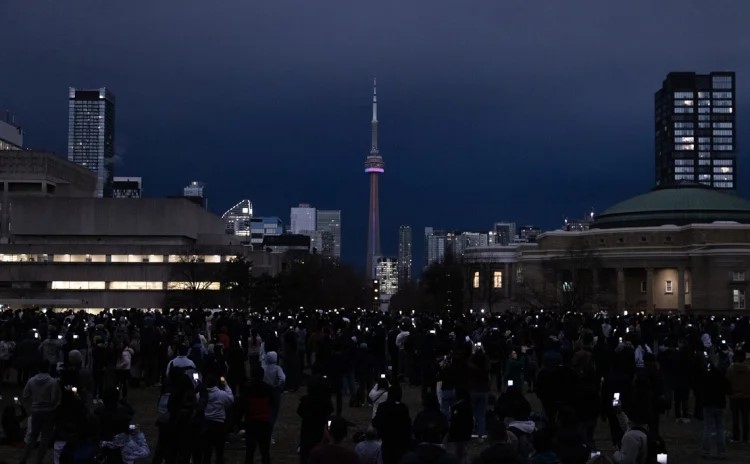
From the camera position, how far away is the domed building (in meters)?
85.4

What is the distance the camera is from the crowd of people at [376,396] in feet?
32.8

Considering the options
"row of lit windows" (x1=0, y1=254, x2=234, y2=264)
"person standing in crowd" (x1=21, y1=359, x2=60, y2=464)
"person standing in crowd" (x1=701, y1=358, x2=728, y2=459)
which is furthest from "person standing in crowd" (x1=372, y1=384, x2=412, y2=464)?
"row of lit windows" (x1=0, y1=254, x2=234, y2=264)

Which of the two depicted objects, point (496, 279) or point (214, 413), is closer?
point (214, 413)

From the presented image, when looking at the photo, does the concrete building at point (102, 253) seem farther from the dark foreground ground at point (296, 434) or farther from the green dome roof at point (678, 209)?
the dark foreground ground at point (296, 434)

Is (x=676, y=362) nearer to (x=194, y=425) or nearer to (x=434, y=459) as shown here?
(x=194, y=425)

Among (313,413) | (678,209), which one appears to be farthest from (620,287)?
(313,413)

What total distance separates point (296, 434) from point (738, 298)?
7468 cm

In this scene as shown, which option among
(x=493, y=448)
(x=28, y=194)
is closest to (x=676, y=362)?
(x=493, y=448)

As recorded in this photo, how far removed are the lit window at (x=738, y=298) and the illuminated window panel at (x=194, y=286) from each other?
150 feet

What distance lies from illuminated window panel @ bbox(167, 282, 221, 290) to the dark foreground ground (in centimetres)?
6030

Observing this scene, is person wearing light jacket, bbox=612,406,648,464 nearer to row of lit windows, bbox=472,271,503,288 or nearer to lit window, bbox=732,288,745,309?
lit window, bbox=732,288,745,309

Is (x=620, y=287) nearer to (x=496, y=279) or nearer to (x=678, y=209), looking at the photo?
(x=678, y=209)

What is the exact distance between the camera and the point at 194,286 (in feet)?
275

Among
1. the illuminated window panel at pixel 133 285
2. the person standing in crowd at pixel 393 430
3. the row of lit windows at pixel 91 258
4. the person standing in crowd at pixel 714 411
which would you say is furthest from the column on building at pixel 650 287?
the person standing in crowd at pixel 393 430
